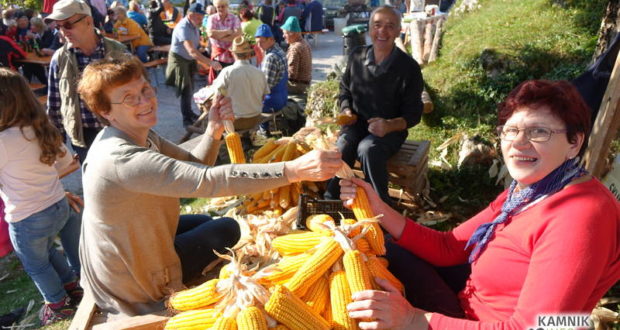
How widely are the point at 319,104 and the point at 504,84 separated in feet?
8.96

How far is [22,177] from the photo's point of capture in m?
3.08

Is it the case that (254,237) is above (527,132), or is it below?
below

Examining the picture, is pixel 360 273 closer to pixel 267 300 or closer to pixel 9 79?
pixel 267 300

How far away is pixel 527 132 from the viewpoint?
1785 mm

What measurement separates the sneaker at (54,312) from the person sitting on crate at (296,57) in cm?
531

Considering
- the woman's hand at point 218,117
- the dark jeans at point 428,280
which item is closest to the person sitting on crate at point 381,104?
the woman's hand at point 218,117

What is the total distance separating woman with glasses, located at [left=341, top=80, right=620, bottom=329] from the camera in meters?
1.55

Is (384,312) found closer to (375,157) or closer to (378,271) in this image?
(378,271)

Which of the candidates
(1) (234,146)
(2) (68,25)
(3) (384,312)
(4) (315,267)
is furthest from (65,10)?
(3) (384,312)

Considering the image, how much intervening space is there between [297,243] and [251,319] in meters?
0.62

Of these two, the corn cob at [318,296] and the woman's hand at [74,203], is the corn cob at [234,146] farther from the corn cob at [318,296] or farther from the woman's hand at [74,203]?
the corn cob at [318,296]

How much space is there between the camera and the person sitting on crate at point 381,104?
13.1 ft

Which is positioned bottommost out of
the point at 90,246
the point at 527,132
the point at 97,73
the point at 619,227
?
the point at 90,246

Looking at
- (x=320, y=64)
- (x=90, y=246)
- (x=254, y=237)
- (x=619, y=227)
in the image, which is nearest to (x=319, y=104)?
(x=254, y=237)
